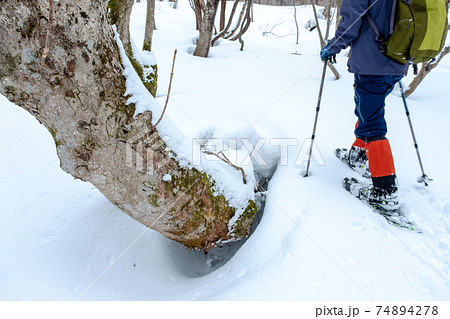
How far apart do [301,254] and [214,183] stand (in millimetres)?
675

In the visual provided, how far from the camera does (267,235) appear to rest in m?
1.62

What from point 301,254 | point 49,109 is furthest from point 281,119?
point 49,109

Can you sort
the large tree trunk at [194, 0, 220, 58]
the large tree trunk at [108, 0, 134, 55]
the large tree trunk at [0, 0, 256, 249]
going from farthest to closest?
1. the large tree trunk at [194, 0, 220, 58]
2. the large tree trunk at [108, 0, 134, 55]
3. the large tree trunk at [0, 0, 256, 249]

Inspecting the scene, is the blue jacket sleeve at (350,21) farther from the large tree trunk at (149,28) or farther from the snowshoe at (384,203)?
the large tree trunk at (149,28)

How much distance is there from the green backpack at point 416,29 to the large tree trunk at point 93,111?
4.89ft

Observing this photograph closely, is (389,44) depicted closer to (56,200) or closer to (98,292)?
(98,292)

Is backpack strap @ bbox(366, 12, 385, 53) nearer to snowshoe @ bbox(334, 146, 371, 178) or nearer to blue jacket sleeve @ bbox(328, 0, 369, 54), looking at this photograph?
blue jacket sleeve @ bbox(328, 0, 369, 54)

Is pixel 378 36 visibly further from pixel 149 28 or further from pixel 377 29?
pixel 149 28

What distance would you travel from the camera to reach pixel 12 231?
1.55 metres

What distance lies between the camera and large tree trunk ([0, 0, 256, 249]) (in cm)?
91

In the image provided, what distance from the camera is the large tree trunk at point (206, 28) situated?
4746 mm

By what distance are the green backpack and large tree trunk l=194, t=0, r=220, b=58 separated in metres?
3.80

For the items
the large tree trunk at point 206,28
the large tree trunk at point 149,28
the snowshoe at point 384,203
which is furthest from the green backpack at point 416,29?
the large tree trunk at point 206,28

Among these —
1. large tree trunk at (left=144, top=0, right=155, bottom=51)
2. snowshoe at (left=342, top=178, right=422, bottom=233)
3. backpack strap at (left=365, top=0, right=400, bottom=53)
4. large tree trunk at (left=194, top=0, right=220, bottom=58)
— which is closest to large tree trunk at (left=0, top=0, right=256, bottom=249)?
snowshoe at (left=342, top=178, right=422, bottom=233)
